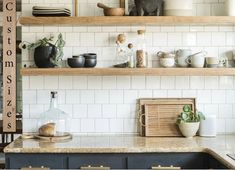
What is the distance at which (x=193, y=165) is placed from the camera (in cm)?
360

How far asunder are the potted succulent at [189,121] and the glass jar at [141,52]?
55cm

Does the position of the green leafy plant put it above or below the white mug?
below

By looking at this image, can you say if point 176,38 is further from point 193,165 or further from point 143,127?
point 193,165

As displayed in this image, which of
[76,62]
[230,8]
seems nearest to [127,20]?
[76,62]

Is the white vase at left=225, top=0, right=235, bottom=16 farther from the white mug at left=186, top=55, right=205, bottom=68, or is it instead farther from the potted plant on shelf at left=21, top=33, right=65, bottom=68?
the potted plant on shelf at left=21, top=33, right=65, bottom=68

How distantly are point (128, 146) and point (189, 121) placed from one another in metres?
0.72

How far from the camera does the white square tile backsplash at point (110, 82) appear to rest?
4238mm

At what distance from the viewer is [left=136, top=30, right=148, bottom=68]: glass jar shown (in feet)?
13.4

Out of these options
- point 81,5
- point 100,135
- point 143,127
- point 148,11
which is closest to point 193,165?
point 143,127

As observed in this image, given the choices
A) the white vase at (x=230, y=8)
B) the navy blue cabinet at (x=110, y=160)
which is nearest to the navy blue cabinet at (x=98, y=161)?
the navy blue cabinet at (x=110, y=160)

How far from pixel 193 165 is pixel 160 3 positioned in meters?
1.45

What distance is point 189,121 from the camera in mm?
4066

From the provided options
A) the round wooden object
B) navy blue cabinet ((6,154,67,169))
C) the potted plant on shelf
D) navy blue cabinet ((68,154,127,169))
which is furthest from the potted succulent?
the potted plant on shelf

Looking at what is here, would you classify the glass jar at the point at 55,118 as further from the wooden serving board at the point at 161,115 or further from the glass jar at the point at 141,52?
the glass jar at the point at 141,52
